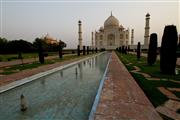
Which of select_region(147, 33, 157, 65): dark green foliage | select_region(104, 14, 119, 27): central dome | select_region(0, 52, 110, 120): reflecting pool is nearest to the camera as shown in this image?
select_region(0, 52, 110, 120): reflecting pool

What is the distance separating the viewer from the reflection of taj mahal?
221 ft

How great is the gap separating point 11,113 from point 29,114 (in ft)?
1.68

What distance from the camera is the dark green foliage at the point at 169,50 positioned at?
8963mm

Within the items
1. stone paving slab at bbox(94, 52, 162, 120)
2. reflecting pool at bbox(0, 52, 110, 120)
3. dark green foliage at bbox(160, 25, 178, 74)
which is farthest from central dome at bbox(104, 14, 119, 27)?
A: stone paving slab at bbox(94, 52, 162, 120)

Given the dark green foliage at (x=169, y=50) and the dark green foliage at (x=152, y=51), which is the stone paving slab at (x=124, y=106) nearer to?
the dark green foliage at (x=169, y=50)

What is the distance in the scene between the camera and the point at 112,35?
7144 cm

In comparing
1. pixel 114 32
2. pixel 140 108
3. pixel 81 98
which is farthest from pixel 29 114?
pixel 114 32

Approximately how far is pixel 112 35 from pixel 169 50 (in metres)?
63.6

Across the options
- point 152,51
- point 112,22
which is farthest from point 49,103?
point 112,22

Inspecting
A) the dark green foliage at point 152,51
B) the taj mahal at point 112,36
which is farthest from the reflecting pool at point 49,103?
the taj mahal at point 112,36

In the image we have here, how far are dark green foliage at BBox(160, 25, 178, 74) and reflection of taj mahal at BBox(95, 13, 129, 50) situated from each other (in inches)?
2312

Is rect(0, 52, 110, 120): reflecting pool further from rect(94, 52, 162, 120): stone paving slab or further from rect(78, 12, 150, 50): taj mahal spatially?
rect(78, 12, 150, 50): taj mahal

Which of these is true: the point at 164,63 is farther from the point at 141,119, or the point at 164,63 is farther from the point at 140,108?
the point at 141,119

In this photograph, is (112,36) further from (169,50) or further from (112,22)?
(169,50)
